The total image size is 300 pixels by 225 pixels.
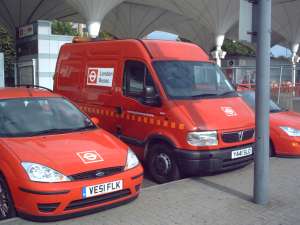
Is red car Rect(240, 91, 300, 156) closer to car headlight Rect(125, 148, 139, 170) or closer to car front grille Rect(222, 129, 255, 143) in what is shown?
car front grille Rect(222, 129, 255, 143)

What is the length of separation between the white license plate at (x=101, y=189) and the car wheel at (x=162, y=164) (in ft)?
A: 6.19

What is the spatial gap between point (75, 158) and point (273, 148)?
16.4ft

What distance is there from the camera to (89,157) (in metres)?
5.16

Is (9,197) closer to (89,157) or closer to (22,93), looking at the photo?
(89,157)

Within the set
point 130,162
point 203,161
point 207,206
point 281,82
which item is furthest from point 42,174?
point 281,82

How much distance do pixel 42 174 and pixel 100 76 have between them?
4025mm

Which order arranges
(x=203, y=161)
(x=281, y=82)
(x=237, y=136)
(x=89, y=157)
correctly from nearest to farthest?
1. (x=89, y=157)
2. (x=203, y=161)
3. (x=237, y=136)
4. (x=281, y=82)

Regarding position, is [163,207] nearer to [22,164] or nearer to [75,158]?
[75,158]

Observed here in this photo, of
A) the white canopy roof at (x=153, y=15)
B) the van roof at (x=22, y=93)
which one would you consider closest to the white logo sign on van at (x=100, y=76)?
the van roof at (x=22, y=93)

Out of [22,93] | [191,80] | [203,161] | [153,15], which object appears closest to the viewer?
[22,93]

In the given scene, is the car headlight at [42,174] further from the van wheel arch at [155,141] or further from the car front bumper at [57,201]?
the van wheel arch at [155,141]

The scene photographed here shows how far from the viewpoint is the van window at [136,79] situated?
7504 millimetres

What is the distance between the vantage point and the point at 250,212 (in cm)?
530

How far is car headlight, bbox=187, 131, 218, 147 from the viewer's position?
663 cm
